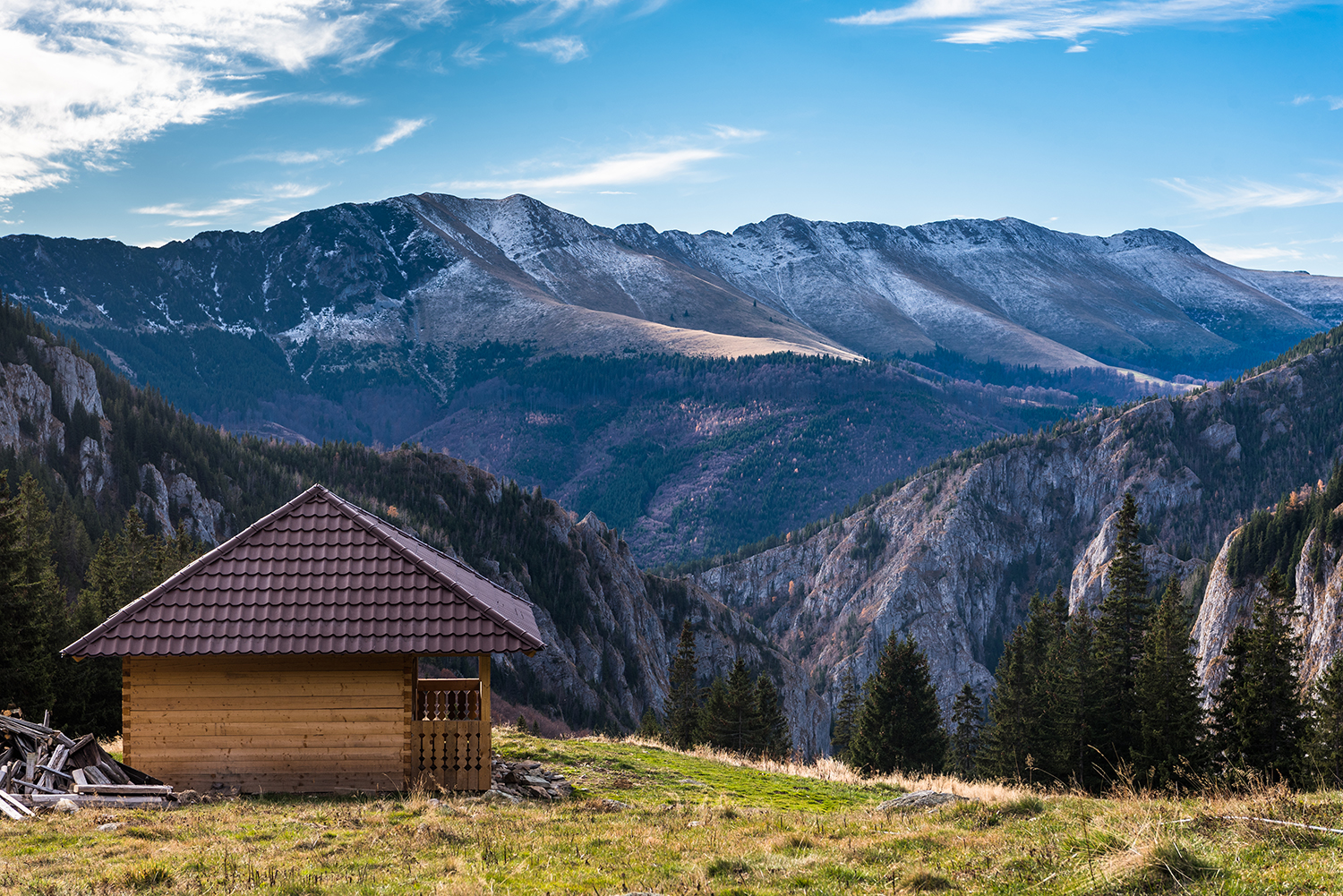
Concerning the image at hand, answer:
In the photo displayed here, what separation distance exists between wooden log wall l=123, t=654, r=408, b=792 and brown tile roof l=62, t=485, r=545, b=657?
680 mm

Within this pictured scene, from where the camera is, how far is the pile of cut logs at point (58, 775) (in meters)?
16.7

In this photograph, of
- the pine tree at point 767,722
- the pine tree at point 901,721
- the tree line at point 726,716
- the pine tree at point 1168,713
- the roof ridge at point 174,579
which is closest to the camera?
the roof ridge at point 174,579

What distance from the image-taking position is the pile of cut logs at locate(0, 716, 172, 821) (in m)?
16.7

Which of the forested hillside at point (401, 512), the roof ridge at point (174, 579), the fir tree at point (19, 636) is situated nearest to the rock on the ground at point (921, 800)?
the roof ridge at point (174, 579)

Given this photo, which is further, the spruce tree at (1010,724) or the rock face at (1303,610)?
the rock face at (1303,610)

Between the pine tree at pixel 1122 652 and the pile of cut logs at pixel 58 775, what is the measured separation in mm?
43111

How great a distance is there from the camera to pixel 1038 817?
607 inches

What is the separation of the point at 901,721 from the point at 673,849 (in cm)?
4872

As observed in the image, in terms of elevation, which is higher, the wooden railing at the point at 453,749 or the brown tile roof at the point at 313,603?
the brown tile roof at the point at 313,603

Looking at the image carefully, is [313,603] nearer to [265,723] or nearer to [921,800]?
[265,723]

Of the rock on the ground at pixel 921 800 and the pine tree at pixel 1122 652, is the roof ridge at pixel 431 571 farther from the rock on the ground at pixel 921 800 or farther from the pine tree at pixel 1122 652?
the pine tree at pixel 1122 652

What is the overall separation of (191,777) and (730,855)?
12062 mm

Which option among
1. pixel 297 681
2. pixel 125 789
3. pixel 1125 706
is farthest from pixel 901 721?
pixel 125 789

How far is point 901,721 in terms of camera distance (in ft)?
193
